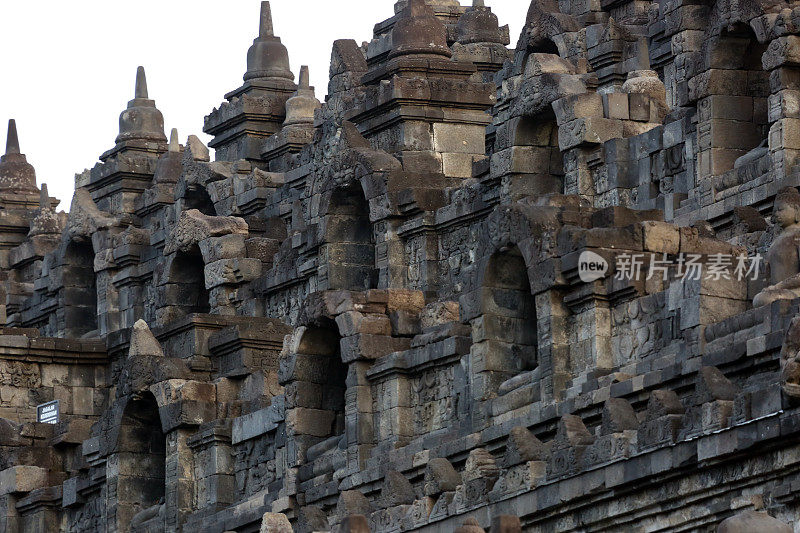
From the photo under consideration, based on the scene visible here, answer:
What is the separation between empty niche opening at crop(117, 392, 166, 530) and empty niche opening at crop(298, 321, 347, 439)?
21.5ft

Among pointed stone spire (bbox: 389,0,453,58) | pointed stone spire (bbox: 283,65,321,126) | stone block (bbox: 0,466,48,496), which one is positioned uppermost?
pointed stone spire (bbox: 283,65,321,126)

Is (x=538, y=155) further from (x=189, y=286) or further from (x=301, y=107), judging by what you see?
(x=301, y=107)

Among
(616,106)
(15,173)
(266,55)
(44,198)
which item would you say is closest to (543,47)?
(616,106)

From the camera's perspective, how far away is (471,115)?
54.3 metres

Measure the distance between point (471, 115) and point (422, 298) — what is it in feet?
28.4

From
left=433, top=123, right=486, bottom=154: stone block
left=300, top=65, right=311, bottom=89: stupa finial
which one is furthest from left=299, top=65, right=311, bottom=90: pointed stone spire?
left=433, top=123, right=486, bottom=154: stone block

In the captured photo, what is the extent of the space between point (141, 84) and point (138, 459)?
16986mm

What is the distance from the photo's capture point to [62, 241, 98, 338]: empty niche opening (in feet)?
216

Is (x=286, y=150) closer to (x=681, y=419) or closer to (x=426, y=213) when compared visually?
(x=426, y=213)

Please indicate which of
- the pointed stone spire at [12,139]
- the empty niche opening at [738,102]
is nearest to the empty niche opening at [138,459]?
the empty niche opening at [738,102]

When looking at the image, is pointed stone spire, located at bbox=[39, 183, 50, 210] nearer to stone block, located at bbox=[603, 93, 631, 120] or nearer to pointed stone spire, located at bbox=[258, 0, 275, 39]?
pointed stone spire, located at bbox=[258, 0, 275, 39]

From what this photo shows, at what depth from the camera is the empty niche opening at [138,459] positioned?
176 feet

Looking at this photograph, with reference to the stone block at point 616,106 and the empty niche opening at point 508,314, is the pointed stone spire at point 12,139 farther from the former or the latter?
the empty niche opening at point 508,314

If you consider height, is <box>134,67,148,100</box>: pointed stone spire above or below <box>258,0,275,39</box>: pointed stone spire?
above
